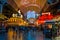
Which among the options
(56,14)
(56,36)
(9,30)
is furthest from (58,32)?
(9,30)

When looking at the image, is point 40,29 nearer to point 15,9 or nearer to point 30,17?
point 30,17

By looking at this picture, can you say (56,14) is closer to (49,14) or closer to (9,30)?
(49,14)

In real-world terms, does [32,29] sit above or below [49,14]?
below

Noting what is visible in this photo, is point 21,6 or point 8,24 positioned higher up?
point 21,6

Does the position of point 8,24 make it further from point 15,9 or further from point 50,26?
point 50,26

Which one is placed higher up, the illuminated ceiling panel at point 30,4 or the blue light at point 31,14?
the illuminated ceiling panel at point 30,4

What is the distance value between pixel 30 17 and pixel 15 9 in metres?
0.13

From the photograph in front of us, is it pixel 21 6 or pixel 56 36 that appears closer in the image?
pixel 56 36

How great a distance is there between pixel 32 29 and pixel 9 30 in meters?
0.17

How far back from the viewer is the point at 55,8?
1323mm

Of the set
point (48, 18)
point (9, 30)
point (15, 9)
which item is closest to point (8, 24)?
point (9, 30)

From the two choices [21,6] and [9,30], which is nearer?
[9,30]

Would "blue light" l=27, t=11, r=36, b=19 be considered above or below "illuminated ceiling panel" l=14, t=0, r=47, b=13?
below

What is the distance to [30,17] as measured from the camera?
1316 mm
